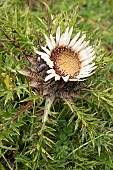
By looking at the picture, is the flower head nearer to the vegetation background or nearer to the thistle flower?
the thistle flower

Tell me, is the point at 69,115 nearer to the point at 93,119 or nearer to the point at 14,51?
the point at 93,119

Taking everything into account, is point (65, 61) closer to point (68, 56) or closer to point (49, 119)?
point (68, 56)

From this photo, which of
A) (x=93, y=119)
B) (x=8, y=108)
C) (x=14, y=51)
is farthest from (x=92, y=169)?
(x=14, y=51)

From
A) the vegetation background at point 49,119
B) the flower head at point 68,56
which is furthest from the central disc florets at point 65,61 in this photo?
the vegetation background at point 49,119

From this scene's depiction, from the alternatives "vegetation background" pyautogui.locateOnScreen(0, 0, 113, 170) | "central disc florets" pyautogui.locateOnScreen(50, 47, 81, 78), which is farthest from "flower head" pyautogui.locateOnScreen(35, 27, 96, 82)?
"vegetation background" pyautogui.locateOnScreen(0, 0, 113, 170)

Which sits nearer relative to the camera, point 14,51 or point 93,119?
point 93,119

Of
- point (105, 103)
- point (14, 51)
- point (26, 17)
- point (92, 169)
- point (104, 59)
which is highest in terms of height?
point (26, 17)

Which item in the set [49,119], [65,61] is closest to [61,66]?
[65,61]
